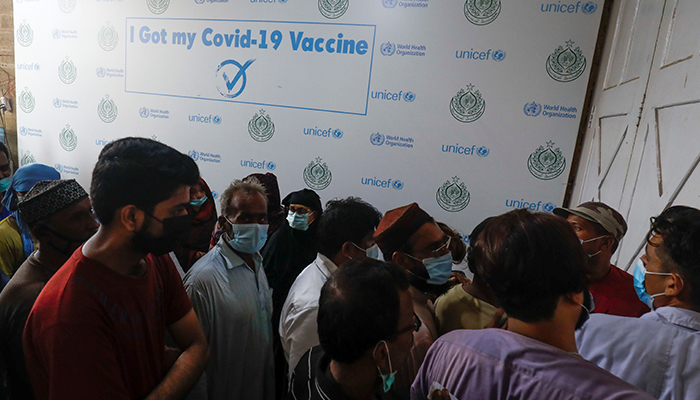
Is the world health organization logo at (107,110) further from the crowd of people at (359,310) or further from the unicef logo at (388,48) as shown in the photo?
the crowd of people at (359,310)

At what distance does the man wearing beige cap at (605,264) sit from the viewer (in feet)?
5.40

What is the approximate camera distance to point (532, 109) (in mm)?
3254

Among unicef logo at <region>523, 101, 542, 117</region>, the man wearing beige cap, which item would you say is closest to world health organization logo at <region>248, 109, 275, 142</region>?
unicef logo at <region>523, 101, 542, 117</region>

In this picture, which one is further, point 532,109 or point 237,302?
point 532,109

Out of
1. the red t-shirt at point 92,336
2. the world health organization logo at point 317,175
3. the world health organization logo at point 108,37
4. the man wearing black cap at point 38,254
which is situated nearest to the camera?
the red t-shirt at point 92,336

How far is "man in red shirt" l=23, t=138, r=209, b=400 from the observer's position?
96 cm

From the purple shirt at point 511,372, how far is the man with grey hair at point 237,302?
0.98m

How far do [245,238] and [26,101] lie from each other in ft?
17.2

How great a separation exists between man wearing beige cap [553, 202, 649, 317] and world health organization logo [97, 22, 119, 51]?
5161 mm

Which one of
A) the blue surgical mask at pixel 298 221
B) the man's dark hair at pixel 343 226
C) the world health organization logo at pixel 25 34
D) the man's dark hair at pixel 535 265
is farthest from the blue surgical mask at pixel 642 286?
the world health organization logo at pixel 25 34

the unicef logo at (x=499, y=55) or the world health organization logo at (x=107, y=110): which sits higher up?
the unicef logo at (x=499, y=55)

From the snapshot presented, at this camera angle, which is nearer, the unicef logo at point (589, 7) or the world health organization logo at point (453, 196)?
the unicef logo at point (589, 7)

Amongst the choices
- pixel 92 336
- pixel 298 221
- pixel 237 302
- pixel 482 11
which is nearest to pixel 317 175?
pixel 298 221

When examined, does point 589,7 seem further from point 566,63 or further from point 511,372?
point 511,372
